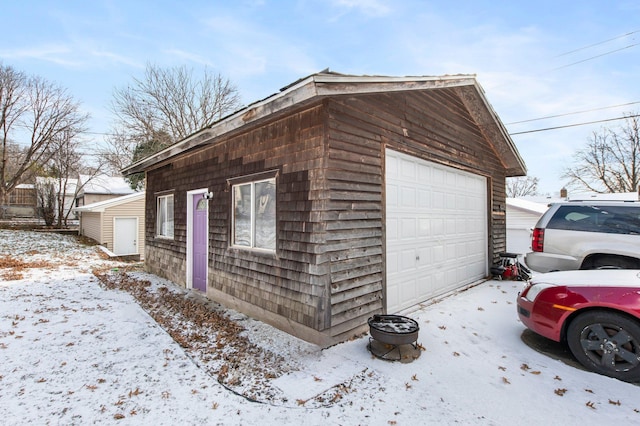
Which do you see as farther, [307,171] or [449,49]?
[449,49]

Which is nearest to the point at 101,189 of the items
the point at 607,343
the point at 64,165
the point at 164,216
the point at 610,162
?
the point at 64,165

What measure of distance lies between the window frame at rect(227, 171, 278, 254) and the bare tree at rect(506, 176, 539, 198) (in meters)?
41.7

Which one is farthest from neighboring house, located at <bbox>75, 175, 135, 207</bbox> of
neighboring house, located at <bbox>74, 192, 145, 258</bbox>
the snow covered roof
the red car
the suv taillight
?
the red car

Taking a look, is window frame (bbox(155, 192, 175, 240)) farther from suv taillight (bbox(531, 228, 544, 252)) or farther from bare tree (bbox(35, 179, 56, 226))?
bare tree (bbox(35, 179, 56, 226))

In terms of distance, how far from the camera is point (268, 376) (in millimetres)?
3131

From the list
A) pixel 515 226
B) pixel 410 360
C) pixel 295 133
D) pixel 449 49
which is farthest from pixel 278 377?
pixel 515 226

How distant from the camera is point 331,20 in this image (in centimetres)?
838

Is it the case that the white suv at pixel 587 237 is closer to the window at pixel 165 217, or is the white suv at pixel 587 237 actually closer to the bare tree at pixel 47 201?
the window at pixel 165 217

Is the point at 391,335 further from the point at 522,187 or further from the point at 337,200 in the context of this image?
the point at 522,187

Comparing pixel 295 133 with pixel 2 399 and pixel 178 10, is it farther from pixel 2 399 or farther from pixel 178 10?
pixel 178 10

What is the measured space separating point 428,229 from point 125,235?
16.3 metres

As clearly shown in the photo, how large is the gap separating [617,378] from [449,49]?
31.9 ft

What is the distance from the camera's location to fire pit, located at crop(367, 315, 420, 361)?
10.9ft

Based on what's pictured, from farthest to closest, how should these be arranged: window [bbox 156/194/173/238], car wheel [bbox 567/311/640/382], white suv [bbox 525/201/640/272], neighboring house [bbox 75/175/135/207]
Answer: neighboring house [bbox 75/175/135/207]
window [bbox 156/194/173/238]
white suv [bbox 525/201/640/272]
car wheel [bbox 567/311/640/382]
